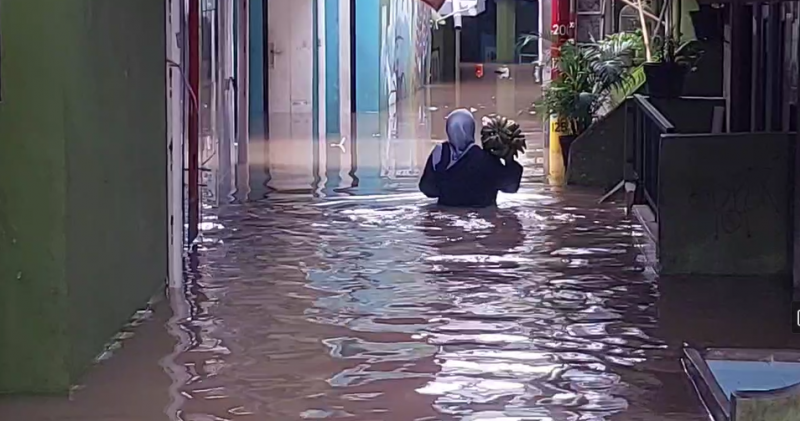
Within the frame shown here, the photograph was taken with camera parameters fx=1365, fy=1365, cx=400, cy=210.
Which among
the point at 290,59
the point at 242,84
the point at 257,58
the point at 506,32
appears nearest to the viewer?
the point at 242,84

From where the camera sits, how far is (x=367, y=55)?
2077cm

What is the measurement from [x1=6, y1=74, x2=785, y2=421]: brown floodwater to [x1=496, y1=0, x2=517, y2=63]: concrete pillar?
32276 mm

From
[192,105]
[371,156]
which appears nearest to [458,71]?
[371,156]

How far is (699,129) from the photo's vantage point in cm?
1075

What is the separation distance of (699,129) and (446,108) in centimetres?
1241

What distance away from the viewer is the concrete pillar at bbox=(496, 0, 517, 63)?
4275 centimetres

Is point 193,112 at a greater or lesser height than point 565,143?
greater

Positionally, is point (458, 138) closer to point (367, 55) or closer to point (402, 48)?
point (367, 55)

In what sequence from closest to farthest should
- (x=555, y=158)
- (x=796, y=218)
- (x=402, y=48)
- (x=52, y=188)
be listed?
(x=52, y=188), (x=796, y=218), (x=555, y=158), (x=402, y=48)

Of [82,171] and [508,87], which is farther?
[508,87]

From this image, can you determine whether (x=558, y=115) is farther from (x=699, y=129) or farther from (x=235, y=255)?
(x=235, y=255)

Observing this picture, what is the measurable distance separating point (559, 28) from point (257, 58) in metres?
6.67

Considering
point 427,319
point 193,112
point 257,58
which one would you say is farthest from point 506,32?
point 427,319

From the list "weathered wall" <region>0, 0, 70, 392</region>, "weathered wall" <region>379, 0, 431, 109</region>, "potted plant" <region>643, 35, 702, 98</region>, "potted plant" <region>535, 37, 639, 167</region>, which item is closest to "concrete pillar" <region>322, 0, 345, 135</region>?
"weathered wall" <region>379, 0, 431, 109</region>
